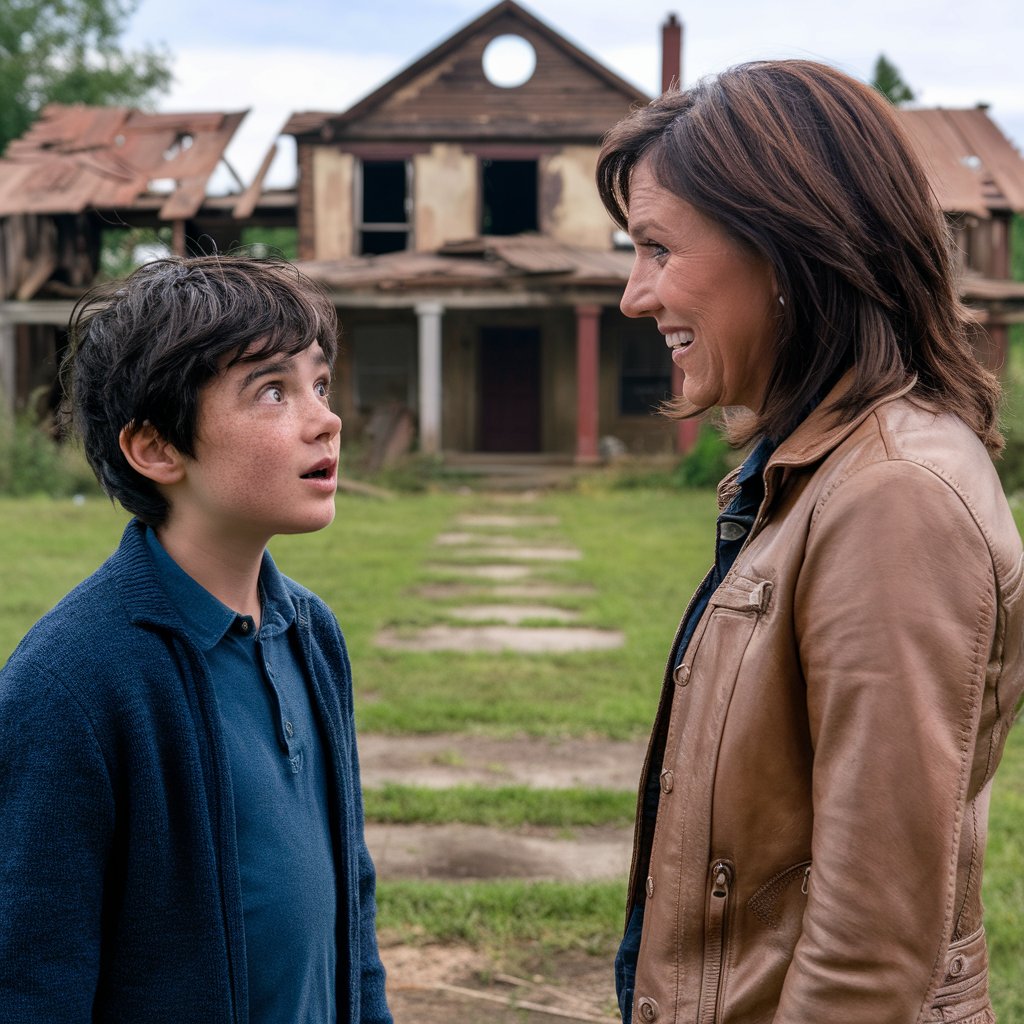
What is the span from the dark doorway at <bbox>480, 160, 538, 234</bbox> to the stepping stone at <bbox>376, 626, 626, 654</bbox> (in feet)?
55.0

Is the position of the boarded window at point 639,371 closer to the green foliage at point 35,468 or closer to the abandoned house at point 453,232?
the abandoned house at point 453,232

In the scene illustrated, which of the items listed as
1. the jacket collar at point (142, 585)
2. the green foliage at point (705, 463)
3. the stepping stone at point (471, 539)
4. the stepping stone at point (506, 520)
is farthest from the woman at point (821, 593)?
the green foliage at point (705, 463)

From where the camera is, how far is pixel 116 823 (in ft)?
5.91

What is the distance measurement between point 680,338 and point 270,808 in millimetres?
934

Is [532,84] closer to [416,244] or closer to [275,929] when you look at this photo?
[416,244]

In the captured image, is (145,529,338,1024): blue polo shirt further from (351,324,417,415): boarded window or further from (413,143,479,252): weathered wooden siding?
(351,324,417,415): boarded window

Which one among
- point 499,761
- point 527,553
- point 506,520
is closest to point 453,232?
point 506,520

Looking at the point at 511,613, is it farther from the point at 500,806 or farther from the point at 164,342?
the point at 164,342

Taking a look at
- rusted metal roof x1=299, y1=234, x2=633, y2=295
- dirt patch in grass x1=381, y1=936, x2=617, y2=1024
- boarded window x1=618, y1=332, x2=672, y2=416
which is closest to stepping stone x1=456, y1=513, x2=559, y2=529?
rusted metal roof x1=299, y1=234, x2=633, y2=295

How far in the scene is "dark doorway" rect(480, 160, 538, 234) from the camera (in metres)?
24.9

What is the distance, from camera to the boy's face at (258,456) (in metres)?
2.01

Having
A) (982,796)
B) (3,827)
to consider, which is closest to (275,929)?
(3,827)

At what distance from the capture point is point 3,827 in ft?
5.73

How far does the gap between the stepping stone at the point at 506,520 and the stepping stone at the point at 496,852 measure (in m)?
10.3
